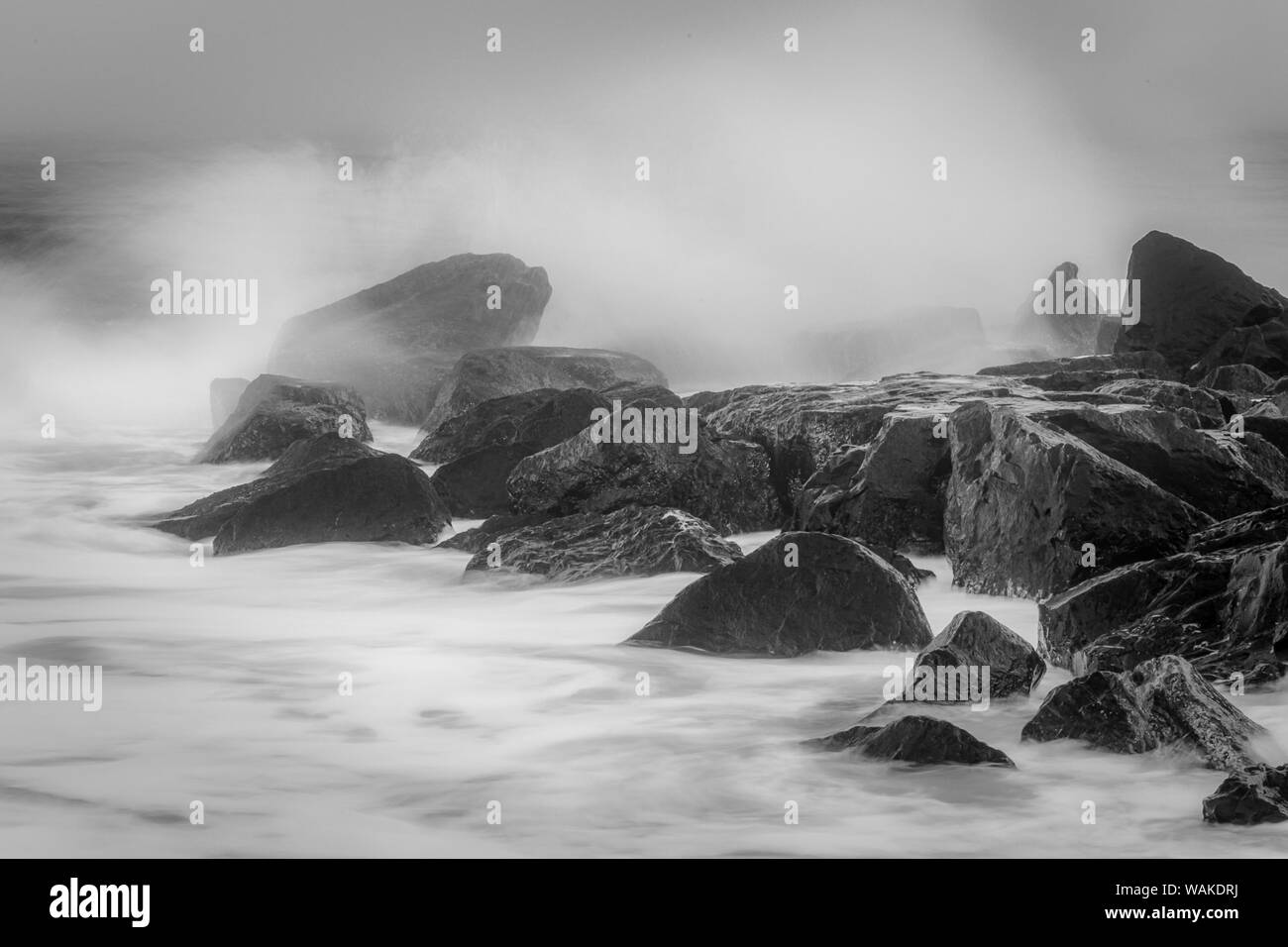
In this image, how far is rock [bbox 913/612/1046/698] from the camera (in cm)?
647

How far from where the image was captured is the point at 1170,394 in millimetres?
11258

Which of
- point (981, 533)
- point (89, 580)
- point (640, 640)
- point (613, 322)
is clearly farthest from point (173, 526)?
point (613, 322)

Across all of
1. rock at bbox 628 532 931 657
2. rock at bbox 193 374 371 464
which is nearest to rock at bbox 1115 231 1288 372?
rock at bbox 193 374 371 464

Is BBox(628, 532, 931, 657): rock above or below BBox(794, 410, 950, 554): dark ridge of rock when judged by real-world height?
below

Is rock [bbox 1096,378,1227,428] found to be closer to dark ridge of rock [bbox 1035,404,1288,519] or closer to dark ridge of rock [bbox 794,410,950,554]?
dark ridge of rock [bbox 1035,404,1288,519]

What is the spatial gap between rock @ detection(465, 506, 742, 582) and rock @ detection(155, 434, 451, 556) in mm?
1023

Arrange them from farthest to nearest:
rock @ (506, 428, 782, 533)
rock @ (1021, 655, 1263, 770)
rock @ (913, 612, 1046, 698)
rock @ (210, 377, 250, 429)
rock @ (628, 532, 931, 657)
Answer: rock @ (210, 377, 250, 429)
rock @ (506, 428, 782, 533)
rock @ (628, 532, 931, 657)
rock @ (913, 612, 1046, 698)
rock @ (1021, 655, 1263, 770)

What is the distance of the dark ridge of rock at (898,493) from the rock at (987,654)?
2978 mm

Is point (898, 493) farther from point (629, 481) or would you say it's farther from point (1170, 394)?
point (1170, 394)

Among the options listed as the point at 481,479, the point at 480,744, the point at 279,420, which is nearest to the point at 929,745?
the point at 480,744

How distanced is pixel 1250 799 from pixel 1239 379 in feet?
31.8

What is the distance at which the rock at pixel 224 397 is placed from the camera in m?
18.5

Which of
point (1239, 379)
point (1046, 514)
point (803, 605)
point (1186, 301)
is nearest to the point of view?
point (803, 605)

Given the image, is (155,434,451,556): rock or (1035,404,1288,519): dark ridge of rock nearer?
(1035,404,1288,519): dark ridge of rock
